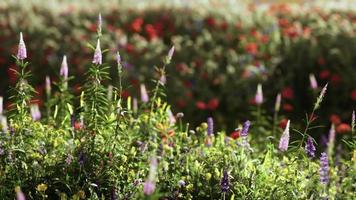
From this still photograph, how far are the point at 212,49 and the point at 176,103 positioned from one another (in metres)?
1.93

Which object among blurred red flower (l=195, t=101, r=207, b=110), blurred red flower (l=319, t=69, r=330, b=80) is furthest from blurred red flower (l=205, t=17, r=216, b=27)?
blurred red flower (l=195, t=101, r=207, b=110)

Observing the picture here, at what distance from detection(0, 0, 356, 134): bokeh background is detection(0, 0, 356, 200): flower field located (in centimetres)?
3

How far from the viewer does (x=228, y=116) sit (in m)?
9.20

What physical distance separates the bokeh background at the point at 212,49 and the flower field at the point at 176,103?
1.1 inches

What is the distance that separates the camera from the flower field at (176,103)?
4.20 m

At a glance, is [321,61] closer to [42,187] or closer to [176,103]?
[176,103]

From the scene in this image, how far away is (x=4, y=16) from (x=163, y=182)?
976 centimetres

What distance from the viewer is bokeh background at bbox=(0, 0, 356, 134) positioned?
30.5 ft

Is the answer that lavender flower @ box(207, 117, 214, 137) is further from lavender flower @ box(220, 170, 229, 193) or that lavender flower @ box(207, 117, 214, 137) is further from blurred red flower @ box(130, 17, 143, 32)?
blurred red flower @ box(130, 17, 143, 32)

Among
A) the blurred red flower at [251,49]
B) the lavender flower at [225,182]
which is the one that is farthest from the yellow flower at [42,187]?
the blurred red flower at [251,49]

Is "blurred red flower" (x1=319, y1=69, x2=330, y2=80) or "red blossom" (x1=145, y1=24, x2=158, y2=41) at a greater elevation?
"red blossom" (x1=145, y1=24, x2=158, y2=41)

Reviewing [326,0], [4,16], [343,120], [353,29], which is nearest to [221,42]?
[353,29]

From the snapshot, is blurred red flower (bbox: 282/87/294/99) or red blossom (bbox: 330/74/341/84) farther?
red blossom (bbox: 330/74/341/84)

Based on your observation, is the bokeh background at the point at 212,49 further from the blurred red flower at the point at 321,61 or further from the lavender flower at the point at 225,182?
the lavender flower at the point at 225,182
